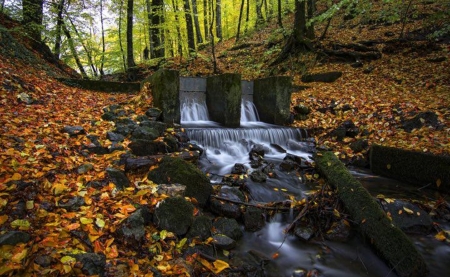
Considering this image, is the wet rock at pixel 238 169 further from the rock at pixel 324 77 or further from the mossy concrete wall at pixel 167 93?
the rock at pixel 324 77

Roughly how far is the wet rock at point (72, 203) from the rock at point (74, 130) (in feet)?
6.89

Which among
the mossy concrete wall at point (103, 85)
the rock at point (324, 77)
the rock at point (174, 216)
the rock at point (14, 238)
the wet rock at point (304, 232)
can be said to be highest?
the rock at point (324, 77)

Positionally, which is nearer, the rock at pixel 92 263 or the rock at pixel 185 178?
the rock at pixel 92 263

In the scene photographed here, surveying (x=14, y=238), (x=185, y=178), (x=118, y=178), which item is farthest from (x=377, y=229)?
(x=14, y=238)

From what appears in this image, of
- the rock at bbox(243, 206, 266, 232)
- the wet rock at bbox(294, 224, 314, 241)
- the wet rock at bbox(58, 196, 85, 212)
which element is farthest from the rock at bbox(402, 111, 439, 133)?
the wet rock at bbox(58, 196, 85, 212)

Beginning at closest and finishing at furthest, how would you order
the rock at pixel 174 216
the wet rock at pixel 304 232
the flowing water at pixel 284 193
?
the rock at pixel 174 216 → the flowing water at pixel 284 193 → the wet rock at pixel 304 232

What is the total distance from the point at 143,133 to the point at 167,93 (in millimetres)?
1987

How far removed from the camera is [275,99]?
30.2 feet

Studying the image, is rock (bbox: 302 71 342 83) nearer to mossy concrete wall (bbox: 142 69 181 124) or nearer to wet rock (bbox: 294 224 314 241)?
mossy concrete wall (bbox: 142 69 181 124)

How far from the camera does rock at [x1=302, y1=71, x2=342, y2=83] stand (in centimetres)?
1132

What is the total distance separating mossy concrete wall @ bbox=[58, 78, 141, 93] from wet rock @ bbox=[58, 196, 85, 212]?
22.3 feet

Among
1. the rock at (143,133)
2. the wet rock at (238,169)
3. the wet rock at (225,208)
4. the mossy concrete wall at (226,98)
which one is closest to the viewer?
the wet rock at (225,208)

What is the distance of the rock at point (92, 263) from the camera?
2.29 m

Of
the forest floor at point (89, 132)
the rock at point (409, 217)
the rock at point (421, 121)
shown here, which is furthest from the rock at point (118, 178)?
the rock at point (421, 121)
